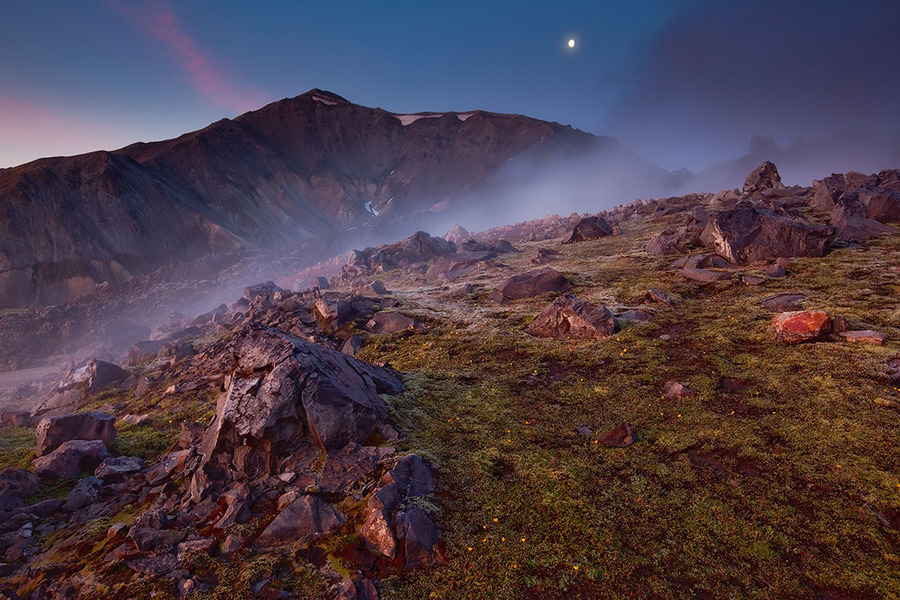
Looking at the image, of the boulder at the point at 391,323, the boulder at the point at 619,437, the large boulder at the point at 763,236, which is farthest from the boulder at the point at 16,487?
the large boulder at the point at 763,236

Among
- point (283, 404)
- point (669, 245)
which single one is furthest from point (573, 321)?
point (669, 245)

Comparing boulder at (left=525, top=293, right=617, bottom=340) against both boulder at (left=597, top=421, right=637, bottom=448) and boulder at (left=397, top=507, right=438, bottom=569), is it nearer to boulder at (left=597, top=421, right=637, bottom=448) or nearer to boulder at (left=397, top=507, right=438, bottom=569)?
boulder at (left=597, top=421, right=637, bottom=448)

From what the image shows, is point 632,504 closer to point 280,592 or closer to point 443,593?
point 443,593

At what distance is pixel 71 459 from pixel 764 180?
77.3m

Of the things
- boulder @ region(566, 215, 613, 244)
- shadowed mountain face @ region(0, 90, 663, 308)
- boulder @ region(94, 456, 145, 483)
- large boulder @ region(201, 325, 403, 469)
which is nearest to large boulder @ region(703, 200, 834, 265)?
boulder @ region(566, 215, 613, 244)

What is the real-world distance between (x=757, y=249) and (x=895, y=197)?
59.6 feet

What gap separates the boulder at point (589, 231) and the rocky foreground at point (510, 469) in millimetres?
32217

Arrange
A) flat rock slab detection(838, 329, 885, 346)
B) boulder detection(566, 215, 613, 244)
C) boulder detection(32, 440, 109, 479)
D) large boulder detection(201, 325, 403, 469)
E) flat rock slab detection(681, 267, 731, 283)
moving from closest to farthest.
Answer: large boulder detection(201, 325, 403, 469)
boulder detection(32, 440, 109, 479)
flat rock slab detection(838, 329, 885, 346)
flat rock slab detection(681, 267, 731, 283)
boulder detection(566, 215, 613, 244)

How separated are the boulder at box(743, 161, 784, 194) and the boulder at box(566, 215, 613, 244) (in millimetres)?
21895

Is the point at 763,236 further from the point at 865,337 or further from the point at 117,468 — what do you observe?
the point at 117,468

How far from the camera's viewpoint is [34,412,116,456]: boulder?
46.9 feet

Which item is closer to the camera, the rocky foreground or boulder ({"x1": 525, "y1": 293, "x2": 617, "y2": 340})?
the rocky foreground

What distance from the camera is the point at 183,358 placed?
29.1 meters

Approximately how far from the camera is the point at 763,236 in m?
30.3
